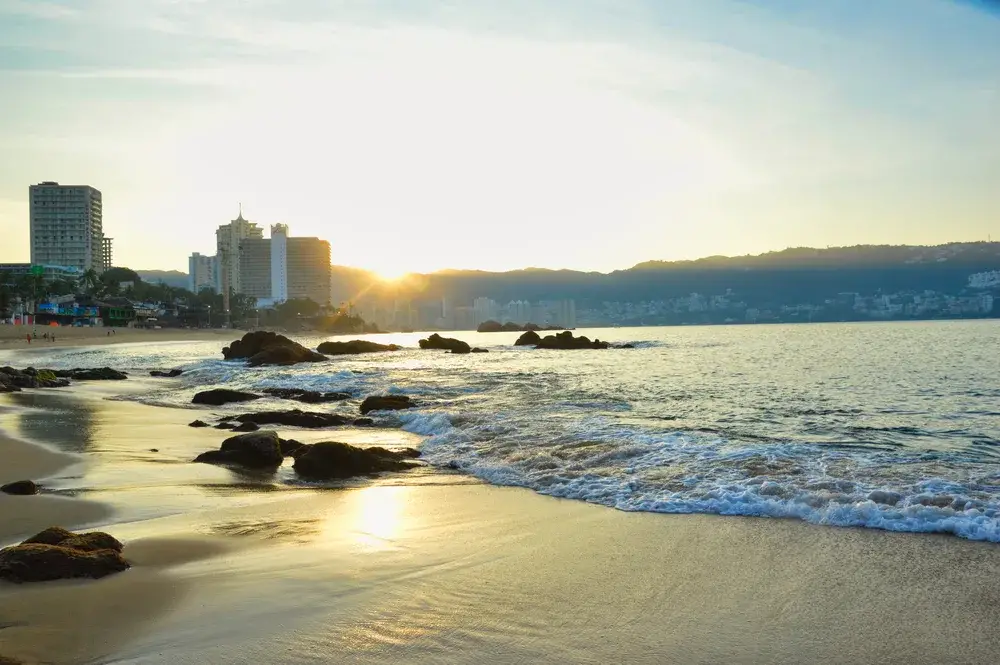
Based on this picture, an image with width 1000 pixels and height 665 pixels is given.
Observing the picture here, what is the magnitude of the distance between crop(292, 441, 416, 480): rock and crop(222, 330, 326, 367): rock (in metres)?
33.8

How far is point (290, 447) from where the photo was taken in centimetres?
1292

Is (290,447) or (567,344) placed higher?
(290,447)

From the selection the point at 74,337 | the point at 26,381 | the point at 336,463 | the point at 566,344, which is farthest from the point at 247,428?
the point at 74,337

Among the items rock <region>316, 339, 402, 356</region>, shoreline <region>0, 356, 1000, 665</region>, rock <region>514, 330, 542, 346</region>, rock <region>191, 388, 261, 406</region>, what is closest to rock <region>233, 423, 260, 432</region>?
shoreline <region>0, 356, 1000, 665</region>

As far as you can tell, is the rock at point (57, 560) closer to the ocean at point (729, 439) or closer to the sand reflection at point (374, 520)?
the sand reflection at point (374, 520)

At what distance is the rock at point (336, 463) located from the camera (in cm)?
1075

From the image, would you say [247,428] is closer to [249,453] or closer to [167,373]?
[249,453]

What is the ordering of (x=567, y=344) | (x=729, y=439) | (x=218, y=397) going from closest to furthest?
(x=729, y=439), (x=218, y=397), (x=567, y=344)

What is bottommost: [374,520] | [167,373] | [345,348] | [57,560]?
[167,373]

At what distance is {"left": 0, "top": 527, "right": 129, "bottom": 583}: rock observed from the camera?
217 inches

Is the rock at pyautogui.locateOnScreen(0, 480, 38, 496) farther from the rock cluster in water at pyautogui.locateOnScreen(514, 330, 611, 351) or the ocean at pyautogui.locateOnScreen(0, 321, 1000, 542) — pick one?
the rock cluster in water at pyautogui.locateOnScreen(514, 330, 611, 351)

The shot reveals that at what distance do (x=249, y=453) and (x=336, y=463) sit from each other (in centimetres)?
174

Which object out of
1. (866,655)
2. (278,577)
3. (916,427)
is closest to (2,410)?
(278,577)

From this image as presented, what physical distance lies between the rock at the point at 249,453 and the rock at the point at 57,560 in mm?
5360
